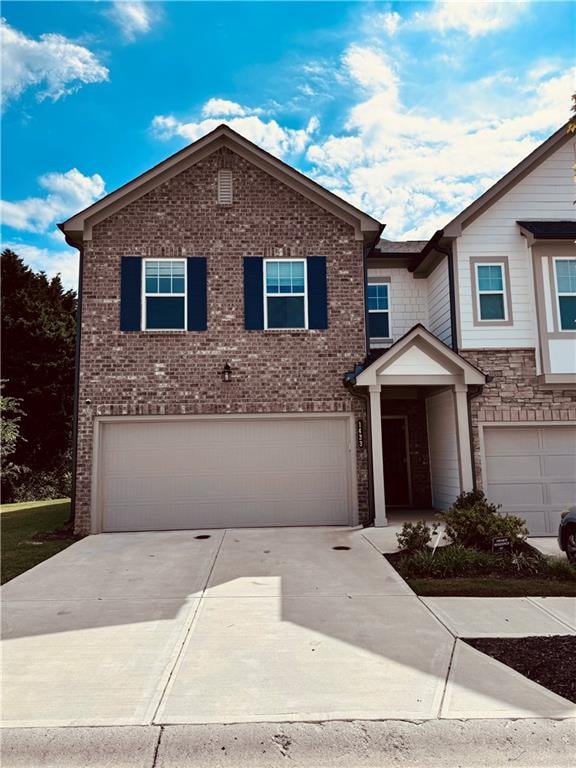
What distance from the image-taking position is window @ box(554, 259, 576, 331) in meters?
11.9

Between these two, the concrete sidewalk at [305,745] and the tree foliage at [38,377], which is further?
the tree foliage at [38,377]

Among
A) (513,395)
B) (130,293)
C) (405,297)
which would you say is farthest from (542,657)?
(405,297)

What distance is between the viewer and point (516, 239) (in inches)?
482

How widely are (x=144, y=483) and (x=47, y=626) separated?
230 inches

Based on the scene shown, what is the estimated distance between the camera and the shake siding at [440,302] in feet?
41.2

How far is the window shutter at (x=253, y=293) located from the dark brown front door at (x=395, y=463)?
4.61 meters

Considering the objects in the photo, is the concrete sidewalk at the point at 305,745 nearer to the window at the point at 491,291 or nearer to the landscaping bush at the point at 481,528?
the landscaping bush at the point at 481,528

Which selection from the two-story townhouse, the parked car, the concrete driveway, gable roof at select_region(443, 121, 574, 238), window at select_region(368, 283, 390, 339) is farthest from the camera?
window at select_region(368, 283, 390, 339)

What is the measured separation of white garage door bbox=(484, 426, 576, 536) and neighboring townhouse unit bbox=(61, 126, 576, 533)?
3 centimetres

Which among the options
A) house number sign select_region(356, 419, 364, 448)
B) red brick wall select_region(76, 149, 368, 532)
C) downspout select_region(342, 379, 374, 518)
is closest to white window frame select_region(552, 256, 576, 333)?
red brick wall select_region(76, 149, 368, 532)

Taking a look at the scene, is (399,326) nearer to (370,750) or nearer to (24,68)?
(24,68)

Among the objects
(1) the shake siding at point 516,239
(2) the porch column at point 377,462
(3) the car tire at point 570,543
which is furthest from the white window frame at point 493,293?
(3) the car tire at point 570,543

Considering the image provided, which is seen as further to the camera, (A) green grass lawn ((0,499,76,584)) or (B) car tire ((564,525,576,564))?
(A) green grass lawn ((0,499,76,584))

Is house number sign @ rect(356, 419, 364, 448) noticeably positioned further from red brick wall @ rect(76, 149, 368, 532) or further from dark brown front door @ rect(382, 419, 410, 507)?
dark brown front door @ rect(382, 419, 410, 507)
